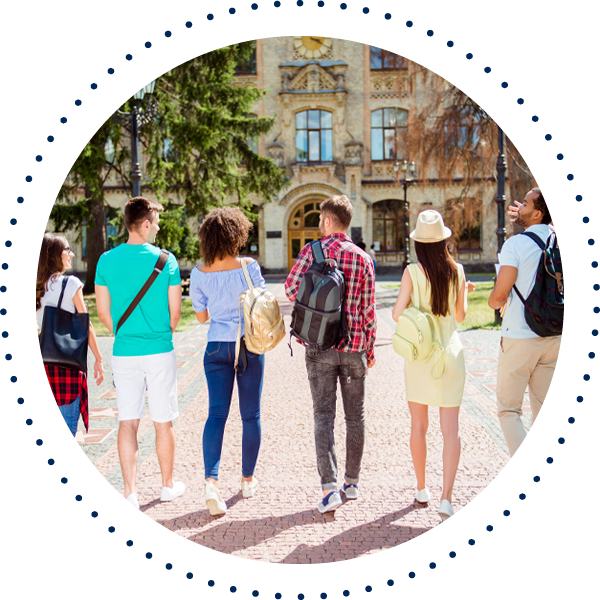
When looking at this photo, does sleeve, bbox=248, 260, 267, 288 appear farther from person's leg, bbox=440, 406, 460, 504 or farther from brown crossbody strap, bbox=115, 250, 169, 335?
person's leg, bbox=440, 406, 460, 504

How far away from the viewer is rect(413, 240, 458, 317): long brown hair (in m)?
3.91

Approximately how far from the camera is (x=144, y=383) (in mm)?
4137

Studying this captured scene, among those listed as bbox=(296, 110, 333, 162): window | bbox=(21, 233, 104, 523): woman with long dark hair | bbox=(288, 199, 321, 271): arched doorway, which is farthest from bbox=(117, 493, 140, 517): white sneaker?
bbox=(296, 110, 333, 162): window

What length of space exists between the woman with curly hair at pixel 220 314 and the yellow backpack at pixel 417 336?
945 mm

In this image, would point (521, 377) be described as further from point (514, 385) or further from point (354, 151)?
point (354, 151)

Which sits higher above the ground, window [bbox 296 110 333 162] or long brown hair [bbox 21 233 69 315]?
window [bbox 296 110 333 162]

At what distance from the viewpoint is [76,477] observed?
3.06 meters

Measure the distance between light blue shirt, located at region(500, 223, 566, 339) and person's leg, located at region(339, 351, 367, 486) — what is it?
990 millimetres

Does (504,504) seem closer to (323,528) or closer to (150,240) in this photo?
(323,528)

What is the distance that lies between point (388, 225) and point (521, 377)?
30.2 meters

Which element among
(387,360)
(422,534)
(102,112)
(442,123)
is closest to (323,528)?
(422,534)

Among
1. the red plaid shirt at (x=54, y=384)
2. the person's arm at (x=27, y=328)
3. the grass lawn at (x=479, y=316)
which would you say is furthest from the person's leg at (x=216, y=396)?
the grass lawn at (x=479, y=316)

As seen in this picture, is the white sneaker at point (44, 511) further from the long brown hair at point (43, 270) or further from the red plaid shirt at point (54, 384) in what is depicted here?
the long brown hair at point (43, 270)

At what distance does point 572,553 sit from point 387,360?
637cm
